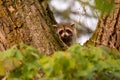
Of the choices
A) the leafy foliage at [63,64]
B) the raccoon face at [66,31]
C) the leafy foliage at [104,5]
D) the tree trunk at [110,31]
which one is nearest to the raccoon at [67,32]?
the raccoon face at [66,31]

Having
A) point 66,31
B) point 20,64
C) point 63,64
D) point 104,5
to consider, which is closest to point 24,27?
point 104,5

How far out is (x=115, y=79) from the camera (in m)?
3.01

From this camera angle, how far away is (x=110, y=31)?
5000mm

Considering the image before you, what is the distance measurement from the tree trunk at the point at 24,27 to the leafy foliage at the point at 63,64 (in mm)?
1303

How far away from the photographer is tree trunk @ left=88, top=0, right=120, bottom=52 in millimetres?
4944

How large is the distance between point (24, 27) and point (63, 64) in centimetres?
170

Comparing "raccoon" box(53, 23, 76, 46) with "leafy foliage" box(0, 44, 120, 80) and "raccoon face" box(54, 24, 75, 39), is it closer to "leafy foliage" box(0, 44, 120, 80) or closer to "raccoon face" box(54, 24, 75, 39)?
"raccoon face" box(54, 24, 75, 39)

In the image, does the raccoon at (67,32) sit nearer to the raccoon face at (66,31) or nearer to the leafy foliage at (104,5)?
the raccoon face at (66,31)

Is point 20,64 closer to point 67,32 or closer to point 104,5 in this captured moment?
point 104,5

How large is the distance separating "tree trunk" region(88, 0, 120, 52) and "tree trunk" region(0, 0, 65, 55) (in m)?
0.70

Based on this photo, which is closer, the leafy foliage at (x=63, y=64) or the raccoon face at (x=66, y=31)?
the leafy foliage at (x=63, y=64)

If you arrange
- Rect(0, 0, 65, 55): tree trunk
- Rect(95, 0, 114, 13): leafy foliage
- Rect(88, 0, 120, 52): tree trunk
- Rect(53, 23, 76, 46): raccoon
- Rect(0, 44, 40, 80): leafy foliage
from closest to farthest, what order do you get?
Rect(0, 44, 40, 80): leafy foliage < Rect(95, 0, 114, 13): leafy foliage < Rect(0, 0, 65, 55): tree trunk < Rect(88, 0, 120, 52): tree trunk < Rect(53, 23, 76, 46): raccoon

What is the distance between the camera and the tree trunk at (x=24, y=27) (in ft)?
14.3

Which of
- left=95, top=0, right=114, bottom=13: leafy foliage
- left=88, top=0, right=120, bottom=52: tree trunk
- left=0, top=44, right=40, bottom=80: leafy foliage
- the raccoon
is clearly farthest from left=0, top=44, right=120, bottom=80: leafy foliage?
the raccoon
